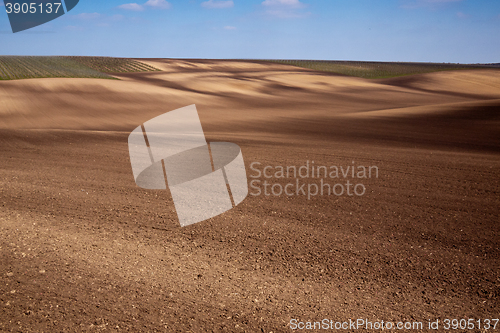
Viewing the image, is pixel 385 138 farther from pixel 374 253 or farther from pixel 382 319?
pixel 382 319

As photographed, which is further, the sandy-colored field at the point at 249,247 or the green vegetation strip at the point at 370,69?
the green vegetation strip at the point at 370,69

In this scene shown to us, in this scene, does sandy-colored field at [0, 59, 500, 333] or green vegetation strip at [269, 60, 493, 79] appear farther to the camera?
green vegetation strip at [269, 60, 493, 79]

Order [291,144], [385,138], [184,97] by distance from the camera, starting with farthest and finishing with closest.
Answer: [184,97]
[385,138]
[291,144]

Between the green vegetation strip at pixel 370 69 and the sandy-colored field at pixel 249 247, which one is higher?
the green vegetation strip at pixel 370 69

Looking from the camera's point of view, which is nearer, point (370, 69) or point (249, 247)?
point (249, 247)

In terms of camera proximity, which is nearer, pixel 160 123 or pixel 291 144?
pixel 291 144

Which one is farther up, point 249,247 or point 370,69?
point 370,69

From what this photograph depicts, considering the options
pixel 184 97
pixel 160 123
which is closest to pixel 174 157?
pixel 160 123

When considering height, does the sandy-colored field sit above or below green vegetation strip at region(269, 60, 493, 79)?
below

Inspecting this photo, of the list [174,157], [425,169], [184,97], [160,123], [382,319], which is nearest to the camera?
[382,319]

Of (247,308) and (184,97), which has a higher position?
(184,97)

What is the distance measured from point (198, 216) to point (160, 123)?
15.5m

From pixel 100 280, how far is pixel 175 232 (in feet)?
5.38

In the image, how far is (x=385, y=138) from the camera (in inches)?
603
